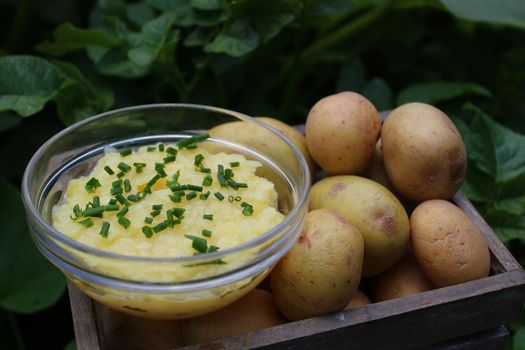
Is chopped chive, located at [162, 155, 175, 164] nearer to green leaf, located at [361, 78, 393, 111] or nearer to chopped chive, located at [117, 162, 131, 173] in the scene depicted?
chopped chive, located at [117, 162, 131, 173]

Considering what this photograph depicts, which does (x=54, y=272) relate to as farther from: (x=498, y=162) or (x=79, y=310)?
(x=498, y=162)

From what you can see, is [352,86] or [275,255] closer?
[275,255]

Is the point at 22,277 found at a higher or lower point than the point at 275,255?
lower

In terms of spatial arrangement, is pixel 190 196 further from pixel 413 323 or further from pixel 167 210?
pixel 413 323

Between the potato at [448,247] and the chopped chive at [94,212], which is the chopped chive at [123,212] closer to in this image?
the chopped chive at [94,212]

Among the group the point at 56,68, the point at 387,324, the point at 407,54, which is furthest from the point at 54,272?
the point at 407,54

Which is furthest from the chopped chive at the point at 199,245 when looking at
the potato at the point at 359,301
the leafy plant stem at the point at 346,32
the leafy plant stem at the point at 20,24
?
the leafy plant stem at the point at 20,24

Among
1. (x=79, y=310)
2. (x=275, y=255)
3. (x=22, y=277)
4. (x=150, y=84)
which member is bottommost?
(x=22, y=277)
